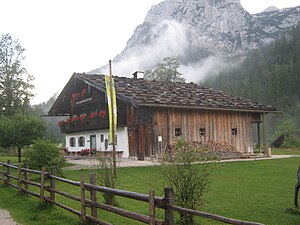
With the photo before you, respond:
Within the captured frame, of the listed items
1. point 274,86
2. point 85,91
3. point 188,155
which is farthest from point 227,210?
point 274,86

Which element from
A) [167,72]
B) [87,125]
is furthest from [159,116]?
[167,72]

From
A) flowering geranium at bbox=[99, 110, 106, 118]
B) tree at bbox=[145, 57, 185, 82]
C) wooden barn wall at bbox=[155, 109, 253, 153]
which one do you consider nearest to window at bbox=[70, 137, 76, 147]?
flowering geranium at bbox=[99, 110, 106, 118]

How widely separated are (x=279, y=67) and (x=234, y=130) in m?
61.0

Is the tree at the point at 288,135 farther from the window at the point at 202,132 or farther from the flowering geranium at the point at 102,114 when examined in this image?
the flowering geranium at the point at 102,114

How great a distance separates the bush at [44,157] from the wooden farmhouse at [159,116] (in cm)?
735

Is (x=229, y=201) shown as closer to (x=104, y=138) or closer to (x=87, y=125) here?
(x=104, y=138)

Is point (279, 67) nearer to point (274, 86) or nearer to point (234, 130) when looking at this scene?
point (274, 86)

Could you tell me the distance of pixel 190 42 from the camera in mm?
153750

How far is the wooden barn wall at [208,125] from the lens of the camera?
78.3ft

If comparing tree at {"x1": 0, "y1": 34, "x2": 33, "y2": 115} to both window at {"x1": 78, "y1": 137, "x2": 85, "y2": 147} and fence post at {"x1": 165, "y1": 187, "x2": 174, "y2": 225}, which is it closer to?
window at {"x1": 78, "y1": 137, "x2": 85, "y2": 147}

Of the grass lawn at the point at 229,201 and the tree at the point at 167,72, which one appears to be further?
the tree at the point at 167,72

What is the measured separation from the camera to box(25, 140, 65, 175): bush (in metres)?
15.1

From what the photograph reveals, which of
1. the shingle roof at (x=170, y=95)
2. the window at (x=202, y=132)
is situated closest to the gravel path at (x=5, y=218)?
the shingle roof at (x=170, y=95)

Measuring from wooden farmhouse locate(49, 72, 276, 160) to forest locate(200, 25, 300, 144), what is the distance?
4481 centimetres
